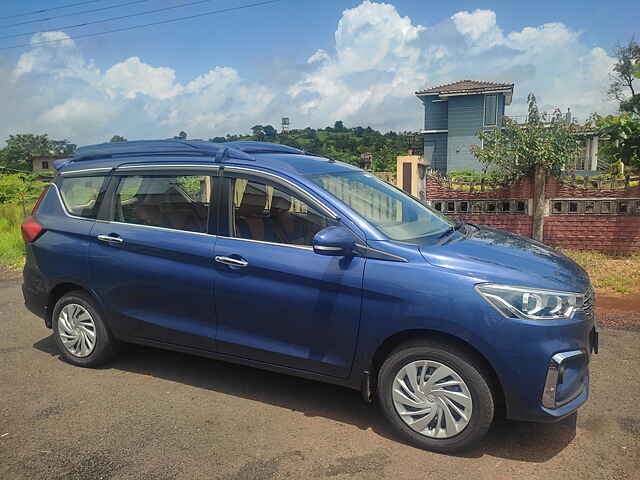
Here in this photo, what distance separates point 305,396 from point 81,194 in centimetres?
267

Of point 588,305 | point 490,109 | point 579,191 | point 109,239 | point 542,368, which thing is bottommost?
point 542,368

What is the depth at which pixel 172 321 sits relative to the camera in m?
4.16

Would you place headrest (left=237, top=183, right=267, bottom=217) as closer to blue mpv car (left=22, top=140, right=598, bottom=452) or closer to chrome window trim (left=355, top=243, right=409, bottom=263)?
blue mpv car (left=22, top=140, right=598, bottom=452)

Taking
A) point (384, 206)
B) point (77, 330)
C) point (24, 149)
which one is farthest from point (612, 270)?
point (24, 149)

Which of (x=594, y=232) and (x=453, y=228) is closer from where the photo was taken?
(x=453, y=228)

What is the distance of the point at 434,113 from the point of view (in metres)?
35.8

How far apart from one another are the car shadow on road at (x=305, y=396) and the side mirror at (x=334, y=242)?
1.24 metres

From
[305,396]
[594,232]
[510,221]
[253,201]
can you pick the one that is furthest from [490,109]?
[305,396]

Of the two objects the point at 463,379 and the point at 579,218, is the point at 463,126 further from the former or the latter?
the point at 463,379

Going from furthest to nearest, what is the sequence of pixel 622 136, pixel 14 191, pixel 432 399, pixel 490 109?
pixel 490 109 < pixel 14 191 < pixel 622 136 < pixel 432 399

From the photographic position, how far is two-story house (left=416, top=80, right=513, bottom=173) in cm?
3366

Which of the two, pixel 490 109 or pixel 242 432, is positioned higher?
pixel 490 109

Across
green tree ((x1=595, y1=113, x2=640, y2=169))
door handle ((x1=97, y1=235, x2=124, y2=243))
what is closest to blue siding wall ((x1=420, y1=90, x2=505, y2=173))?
green tree ((x1=595, y1=113, x2=640, y2=169))

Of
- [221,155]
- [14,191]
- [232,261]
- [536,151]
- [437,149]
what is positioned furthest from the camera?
[437,149]
